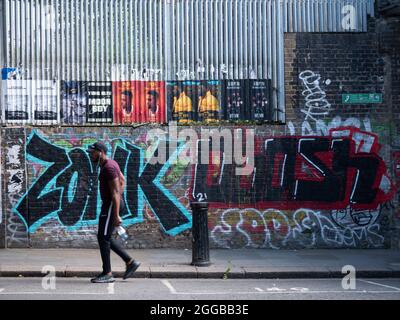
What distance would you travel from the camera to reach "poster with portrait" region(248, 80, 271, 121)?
14312 mm

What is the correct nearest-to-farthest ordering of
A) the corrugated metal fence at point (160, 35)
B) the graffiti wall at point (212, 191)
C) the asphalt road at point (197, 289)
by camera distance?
the asphalt road at point (197, 289) → the graffiti wall at point (212, 191) → the corrugated metal fence at point (160, 35)

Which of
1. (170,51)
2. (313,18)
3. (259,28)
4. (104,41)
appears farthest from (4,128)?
(313,18)

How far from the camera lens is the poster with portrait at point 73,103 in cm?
1401

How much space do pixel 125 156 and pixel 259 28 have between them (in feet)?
13.0

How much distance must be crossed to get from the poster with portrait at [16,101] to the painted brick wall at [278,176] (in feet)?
0.93

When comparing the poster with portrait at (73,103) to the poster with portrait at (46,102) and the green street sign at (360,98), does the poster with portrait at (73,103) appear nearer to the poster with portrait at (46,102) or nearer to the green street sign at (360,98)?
the poster with portrait at (46,102)

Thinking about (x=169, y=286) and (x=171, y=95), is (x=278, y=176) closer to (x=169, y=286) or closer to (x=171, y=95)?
(x=171, y=95)

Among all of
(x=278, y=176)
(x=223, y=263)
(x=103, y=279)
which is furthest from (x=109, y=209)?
(x=278, y=176)

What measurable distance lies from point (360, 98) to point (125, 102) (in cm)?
502

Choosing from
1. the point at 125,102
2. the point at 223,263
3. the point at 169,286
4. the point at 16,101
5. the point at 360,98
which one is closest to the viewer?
the point at 169,286

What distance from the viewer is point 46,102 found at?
1398cm

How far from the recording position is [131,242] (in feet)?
45.8

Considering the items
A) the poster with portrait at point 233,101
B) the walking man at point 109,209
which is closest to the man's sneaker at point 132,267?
the walking man at point 109,209

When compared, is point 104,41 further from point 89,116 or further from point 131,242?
point 131,242
